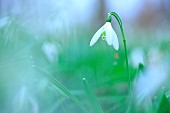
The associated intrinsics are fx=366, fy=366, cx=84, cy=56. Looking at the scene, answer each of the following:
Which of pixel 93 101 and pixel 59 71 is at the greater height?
pixel 93 101

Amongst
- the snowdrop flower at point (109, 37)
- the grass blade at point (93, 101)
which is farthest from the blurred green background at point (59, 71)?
the snowdrop flower at point (109, 37)

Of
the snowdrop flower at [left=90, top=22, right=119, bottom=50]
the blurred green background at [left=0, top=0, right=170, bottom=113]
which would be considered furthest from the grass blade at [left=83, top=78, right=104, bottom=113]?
the snowdrop flower at [left=90, top=22, right=119, bottom=50]

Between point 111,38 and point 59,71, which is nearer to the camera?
point 111,38

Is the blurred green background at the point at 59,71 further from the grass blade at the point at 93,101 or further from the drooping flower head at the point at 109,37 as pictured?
the drooping flower head at the point at 109,37

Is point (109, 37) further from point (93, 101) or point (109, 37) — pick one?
point (93, 101)

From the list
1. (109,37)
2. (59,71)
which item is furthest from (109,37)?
(59,71)

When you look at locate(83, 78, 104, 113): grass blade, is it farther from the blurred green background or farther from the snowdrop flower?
the snowdrop flower

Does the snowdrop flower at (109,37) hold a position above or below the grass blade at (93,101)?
above

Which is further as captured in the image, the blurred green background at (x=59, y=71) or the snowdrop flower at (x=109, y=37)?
the blurred green background at (x=59, y=71)

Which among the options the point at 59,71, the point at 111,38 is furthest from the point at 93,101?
the point at 59,71

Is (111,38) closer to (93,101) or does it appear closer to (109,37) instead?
(109,37)

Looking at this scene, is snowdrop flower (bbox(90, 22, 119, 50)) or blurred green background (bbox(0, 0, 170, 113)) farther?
blurred green background (bbox(0, 0, 170, 113))

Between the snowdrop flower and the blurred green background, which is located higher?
the snowdrop flower
